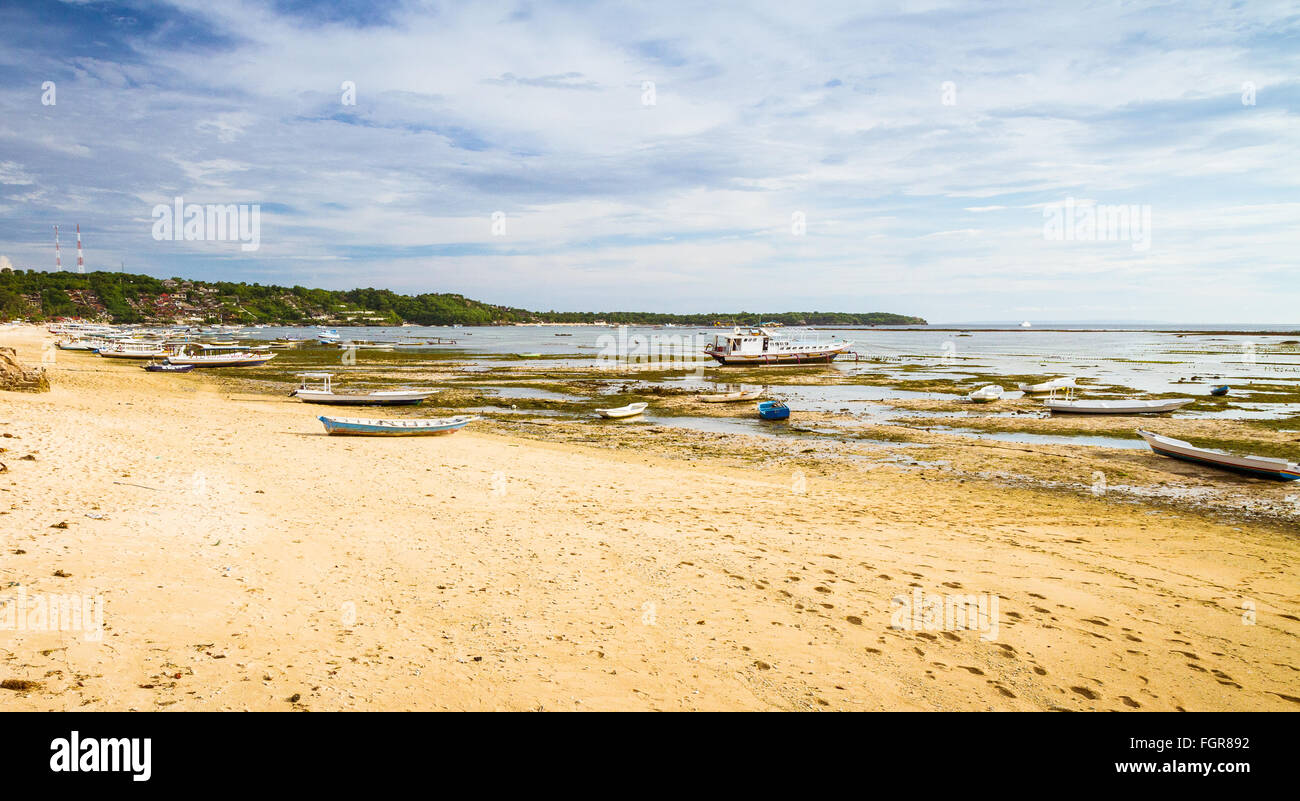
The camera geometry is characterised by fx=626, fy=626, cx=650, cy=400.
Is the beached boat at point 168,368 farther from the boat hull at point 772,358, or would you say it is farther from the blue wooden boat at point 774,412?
the boat hull at point 772,358

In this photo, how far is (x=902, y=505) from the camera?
53.2ft

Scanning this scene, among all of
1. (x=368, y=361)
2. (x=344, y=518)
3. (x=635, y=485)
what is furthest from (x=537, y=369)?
(x=344, y=518)

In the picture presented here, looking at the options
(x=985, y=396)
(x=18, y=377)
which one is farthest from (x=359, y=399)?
(x=985, y=396)

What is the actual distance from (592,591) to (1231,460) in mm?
22454

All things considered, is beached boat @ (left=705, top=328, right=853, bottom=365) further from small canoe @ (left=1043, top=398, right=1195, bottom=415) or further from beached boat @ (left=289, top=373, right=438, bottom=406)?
beached boat @ (left=289, top=373, right=438, bottom=406)

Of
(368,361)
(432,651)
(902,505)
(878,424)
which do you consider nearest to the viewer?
(432,651)

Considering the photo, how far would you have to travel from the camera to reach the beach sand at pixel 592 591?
671 centimetres

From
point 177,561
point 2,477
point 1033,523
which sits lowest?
point 1033,523

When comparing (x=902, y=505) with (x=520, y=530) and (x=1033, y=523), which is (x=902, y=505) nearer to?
(x=1033, y=523)

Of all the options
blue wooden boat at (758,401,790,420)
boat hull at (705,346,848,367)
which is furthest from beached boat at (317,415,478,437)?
boat hull at (705,346,848,367)

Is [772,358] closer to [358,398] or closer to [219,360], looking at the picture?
[358,398]

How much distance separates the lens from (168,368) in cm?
5484
